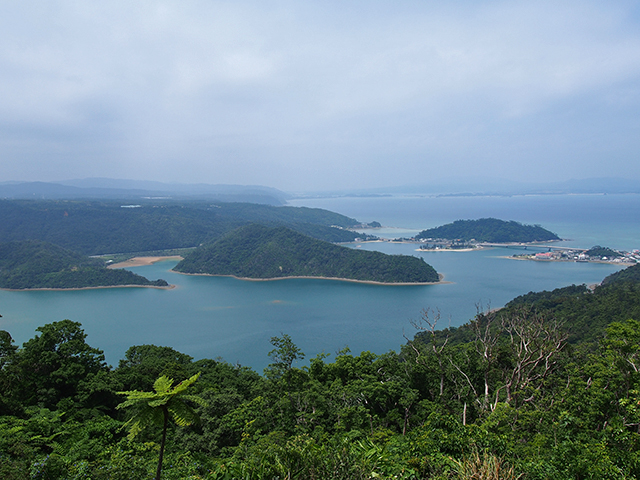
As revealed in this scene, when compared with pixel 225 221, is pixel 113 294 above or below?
below

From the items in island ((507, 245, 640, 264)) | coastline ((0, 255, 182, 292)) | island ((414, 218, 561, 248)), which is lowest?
coastline ((0, 255, 182, 292))

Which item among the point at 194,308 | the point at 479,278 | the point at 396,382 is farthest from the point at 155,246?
the point at 396,382

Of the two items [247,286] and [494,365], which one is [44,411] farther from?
[247,286]

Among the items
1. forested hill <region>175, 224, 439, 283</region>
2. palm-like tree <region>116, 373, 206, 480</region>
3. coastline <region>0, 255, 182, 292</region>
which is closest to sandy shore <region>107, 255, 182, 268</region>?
coastline <region>0, 255, 182, 292</region>

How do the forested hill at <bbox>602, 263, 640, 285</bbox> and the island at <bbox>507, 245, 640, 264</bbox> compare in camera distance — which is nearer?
the forested hill at <bbox>602, 263, 640, 285</bbox>

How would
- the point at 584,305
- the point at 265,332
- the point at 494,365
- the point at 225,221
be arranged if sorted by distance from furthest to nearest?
the point at 225,221, the point at 265,332, the point at 584,305, the point at 494,365

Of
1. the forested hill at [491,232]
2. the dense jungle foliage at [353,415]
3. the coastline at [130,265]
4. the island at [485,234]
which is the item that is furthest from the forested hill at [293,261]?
the dense jungle foliage at [353,415]

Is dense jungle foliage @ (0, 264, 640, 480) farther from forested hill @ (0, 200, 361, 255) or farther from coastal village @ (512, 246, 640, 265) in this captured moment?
forested hill @ (0, 200, 361, 255)
